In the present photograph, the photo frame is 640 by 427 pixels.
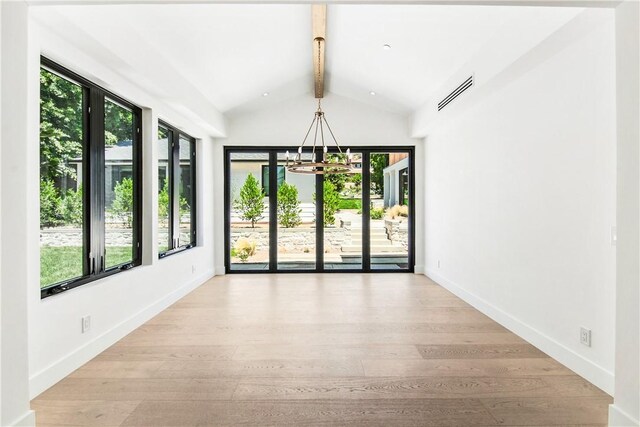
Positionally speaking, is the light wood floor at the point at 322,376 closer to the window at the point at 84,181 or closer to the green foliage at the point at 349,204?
the window at the point at 84,181

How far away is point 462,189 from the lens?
5008 mm

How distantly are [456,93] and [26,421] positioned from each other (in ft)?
16.1

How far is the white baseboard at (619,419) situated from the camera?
1939 mm

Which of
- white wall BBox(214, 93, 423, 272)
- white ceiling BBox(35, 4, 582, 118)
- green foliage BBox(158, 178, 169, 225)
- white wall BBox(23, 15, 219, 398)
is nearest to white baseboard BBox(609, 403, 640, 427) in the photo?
white ceiling BBox(35, 4, 582, 118)

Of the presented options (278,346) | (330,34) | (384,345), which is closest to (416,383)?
(384,345)

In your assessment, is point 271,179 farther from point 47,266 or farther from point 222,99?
point 47,266

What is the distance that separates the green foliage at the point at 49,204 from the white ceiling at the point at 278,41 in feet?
3.78

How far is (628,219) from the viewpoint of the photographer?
1967 mm

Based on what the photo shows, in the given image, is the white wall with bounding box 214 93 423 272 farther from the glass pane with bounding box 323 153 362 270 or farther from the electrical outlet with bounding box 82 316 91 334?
the electrical outlet with bounding box 82 316 91 334

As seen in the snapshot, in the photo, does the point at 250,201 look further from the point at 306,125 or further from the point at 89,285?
the point at 89,285

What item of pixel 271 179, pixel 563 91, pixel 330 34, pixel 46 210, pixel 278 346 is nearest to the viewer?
pixel 46 210

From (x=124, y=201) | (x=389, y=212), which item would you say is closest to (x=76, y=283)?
(x=124, y=201)

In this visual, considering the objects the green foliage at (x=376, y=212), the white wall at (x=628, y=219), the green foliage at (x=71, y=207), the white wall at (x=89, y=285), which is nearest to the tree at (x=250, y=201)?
the white wall at (x=89, y=285)

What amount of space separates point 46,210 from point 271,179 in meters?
4.34
